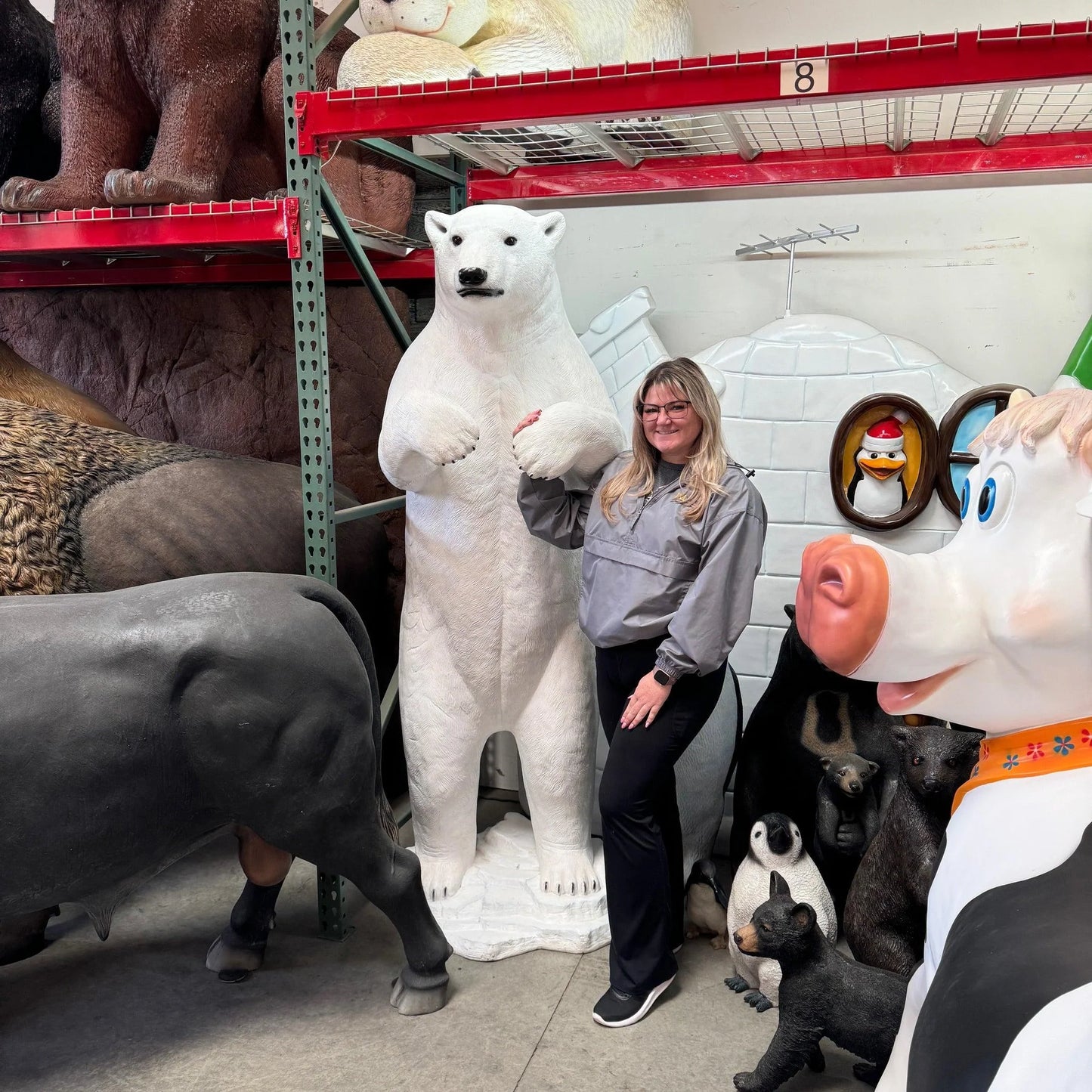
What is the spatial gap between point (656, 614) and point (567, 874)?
77 centimetres

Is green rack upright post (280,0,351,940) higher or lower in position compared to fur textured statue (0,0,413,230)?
lower

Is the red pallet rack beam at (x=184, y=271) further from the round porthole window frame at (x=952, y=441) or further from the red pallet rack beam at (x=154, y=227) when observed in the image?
the round porthole window frame at (x=952, y=441)

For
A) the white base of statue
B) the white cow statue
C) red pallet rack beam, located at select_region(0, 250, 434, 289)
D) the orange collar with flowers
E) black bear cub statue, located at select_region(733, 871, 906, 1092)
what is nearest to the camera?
the white cow statue

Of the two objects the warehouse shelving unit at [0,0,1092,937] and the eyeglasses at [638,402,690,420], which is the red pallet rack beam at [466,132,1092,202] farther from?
the eyeglasses at [638,402,690,420]

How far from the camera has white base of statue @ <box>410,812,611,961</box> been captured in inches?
83.0

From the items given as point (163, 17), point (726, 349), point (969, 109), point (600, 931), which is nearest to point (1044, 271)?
point (969, 109)

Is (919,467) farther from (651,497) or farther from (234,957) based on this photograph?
(234,957)

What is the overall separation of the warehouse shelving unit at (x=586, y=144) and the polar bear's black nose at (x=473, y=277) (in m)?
0.26

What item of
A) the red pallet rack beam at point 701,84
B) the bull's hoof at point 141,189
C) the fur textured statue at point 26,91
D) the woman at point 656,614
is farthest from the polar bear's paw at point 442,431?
the fur textured statue at point 26,91

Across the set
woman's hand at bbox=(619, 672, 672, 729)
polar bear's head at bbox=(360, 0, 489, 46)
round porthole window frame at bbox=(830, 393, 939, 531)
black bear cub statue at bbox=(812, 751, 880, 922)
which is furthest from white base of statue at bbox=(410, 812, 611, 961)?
polar bear's head at bbox=(360, 0, 489, 46)

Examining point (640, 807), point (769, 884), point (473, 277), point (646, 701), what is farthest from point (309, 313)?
point (769, 884)

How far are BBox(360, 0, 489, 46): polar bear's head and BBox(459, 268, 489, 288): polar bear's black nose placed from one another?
26.4 inches

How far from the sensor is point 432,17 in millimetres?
2189

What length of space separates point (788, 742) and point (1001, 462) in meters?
1.15
